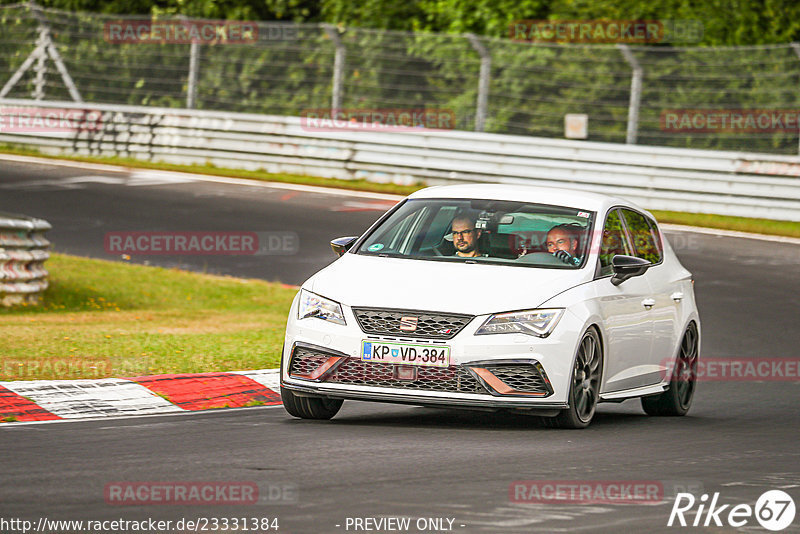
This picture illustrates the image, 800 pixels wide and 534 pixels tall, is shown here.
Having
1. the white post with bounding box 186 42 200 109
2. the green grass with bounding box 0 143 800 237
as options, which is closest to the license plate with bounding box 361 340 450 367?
the green grass with bounding box 0 143 800 237

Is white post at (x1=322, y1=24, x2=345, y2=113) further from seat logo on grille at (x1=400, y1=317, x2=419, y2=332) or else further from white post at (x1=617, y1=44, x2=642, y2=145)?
seat logo on grille at (x1=400, y1=317, x2=419, y2=332)

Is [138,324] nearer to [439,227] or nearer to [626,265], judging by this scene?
[439,227]

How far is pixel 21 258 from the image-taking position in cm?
1499

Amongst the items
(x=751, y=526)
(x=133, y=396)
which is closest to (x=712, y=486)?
(x=751, y=526)

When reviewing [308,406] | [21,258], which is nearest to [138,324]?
[21,258]

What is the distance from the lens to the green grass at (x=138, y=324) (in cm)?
1137

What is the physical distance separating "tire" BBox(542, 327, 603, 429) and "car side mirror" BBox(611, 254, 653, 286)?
535 millimetres

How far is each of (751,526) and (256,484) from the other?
2.22 m

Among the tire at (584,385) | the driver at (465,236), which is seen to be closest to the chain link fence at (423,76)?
the driver at (465,236)

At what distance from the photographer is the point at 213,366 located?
450 inches

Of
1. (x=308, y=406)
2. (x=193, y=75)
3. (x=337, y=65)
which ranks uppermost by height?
(x=337, y=65)

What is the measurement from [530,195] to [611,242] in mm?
630

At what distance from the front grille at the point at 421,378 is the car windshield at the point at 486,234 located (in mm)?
1038

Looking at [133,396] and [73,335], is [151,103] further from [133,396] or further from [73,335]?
[133,396]
